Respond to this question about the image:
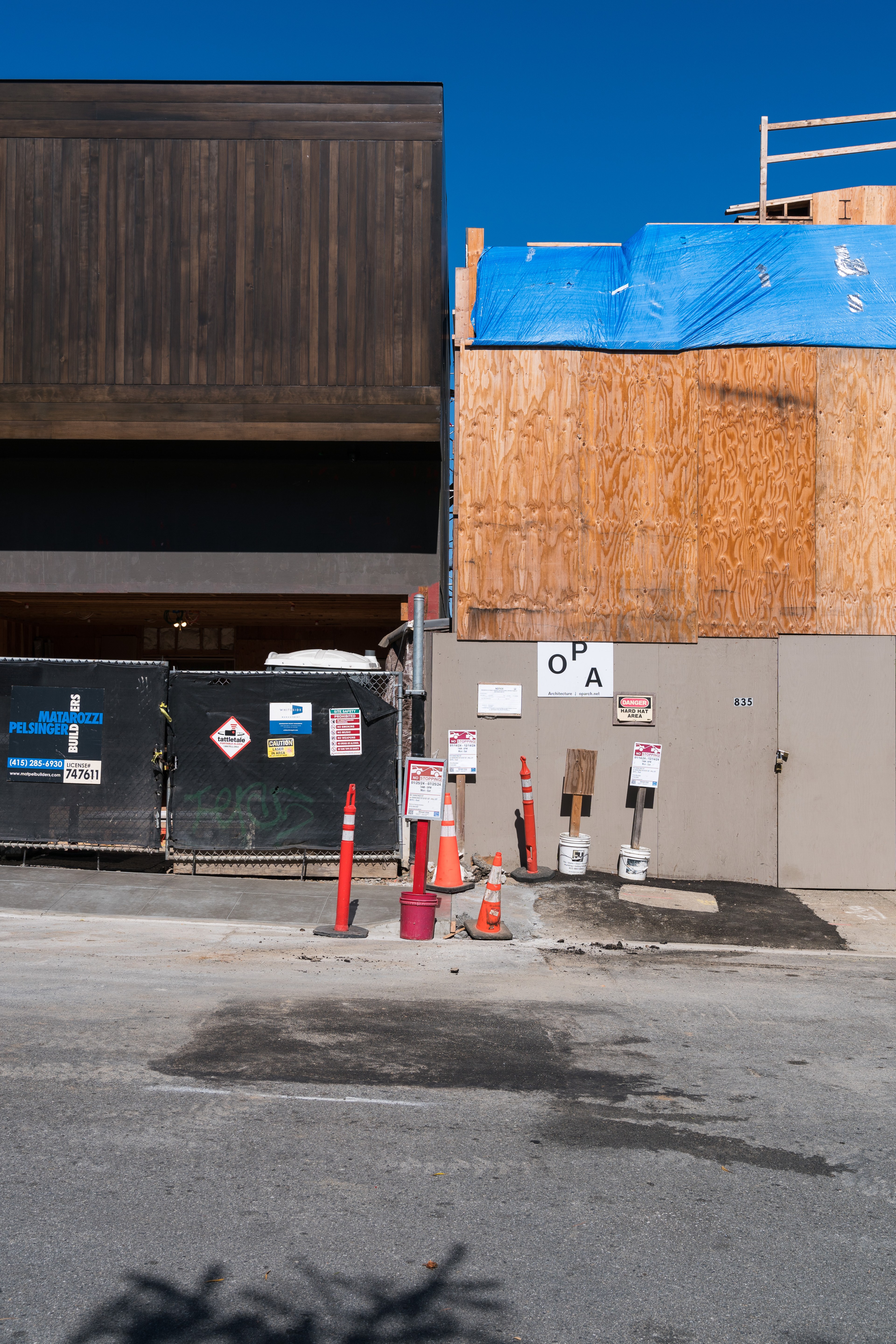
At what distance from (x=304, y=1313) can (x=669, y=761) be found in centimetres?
988

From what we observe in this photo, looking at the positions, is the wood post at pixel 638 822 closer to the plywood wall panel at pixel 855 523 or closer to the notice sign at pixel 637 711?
the notice sign at pixel 637 711

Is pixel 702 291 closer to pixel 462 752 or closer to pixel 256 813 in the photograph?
pixel 462 752

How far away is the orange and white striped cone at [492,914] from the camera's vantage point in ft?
→ 31.7

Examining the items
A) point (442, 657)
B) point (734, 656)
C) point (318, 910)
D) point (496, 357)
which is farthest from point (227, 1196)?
point (496, 357)

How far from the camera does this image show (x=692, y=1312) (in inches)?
137

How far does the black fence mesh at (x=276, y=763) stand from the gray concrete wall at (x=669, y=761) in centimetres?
135

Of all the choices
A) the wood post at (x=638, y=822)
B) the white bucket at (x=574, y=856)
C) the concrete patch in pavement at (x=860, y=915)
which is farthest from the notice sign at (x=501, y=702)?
the concrete patch in pavement at (x=860, y=915)

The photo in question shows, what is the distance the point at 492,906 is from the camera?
9.70 meters

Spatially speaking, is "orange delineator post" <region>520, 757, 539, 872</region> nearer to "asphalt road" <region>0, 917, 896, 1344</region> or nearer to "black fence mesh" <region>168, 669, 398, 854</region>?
"black fence mesh" <region>168, 669, 398, 854</region>

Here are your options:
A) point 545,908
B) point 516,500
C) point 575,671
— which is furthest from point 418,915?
point 516,500

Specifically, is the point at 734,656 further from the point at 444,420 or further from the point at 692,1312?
the point at 692,1312

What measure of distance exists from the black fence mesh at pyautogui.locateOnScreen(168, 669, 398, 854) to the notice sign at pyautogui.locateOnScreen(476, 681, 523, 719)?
1440 millimetres

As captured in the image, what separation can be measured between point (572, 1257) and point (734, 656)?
977 centimetres

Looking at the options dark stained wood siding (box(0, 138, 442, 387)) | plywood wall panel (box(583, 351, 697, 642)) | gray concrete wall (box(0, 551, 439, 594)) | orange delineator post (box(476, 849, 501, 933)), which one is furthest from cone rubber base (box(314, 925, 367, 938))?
dark stained wood siding (box(0, 138, 442, 387))
